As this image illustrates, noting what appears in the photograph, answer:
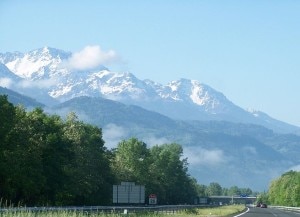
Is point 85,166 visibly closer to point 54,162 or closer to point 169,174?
point 54,162

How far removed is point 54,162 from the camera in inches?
3066

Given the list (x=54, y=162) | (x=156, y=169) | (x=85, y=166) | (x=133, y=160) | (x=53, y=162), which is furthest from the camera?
(x=156, y=169)

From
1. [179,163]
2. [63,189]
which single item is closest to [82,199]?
[63,189]

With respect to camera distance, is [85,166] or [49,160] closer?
[49,160]

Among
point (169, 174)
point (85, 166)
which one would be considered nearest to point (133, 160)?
point (169, 174)

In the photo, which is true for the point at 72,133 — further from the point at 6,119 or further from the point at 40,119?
the point at 6,119

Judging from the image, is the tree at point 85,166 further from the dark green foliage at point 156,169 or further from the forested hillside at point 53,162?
the dark green foliage at point 156,169

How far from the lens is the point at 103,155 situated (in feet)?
331

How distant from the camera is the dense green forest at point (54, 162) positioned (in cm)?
6731

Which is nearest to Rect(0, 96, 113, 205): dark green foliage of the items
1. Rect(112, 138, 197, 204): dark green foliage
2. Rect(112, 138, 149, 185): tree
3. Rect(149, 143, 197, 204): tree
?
Rect(112, 138, 197, 204): dark green foliage

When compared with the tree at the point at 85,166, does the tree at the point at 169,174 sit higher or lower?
higher

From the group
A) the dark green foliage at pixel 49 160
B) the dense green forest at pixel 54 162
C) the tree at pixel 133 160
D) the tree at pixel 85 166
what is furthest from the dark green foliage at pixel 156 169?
the dark green foliage at pixel 49 160

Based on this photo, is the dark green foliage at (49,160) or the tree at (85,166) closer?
the dark green foliage at (49,160)

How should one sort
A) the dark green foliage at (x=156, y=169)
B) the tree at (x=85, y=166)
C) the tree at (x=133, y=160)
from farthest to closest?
the dark green foliage at (x=156, y=169) → the tree at (x=133, y=160) → the tree at (x=85, y=166)
